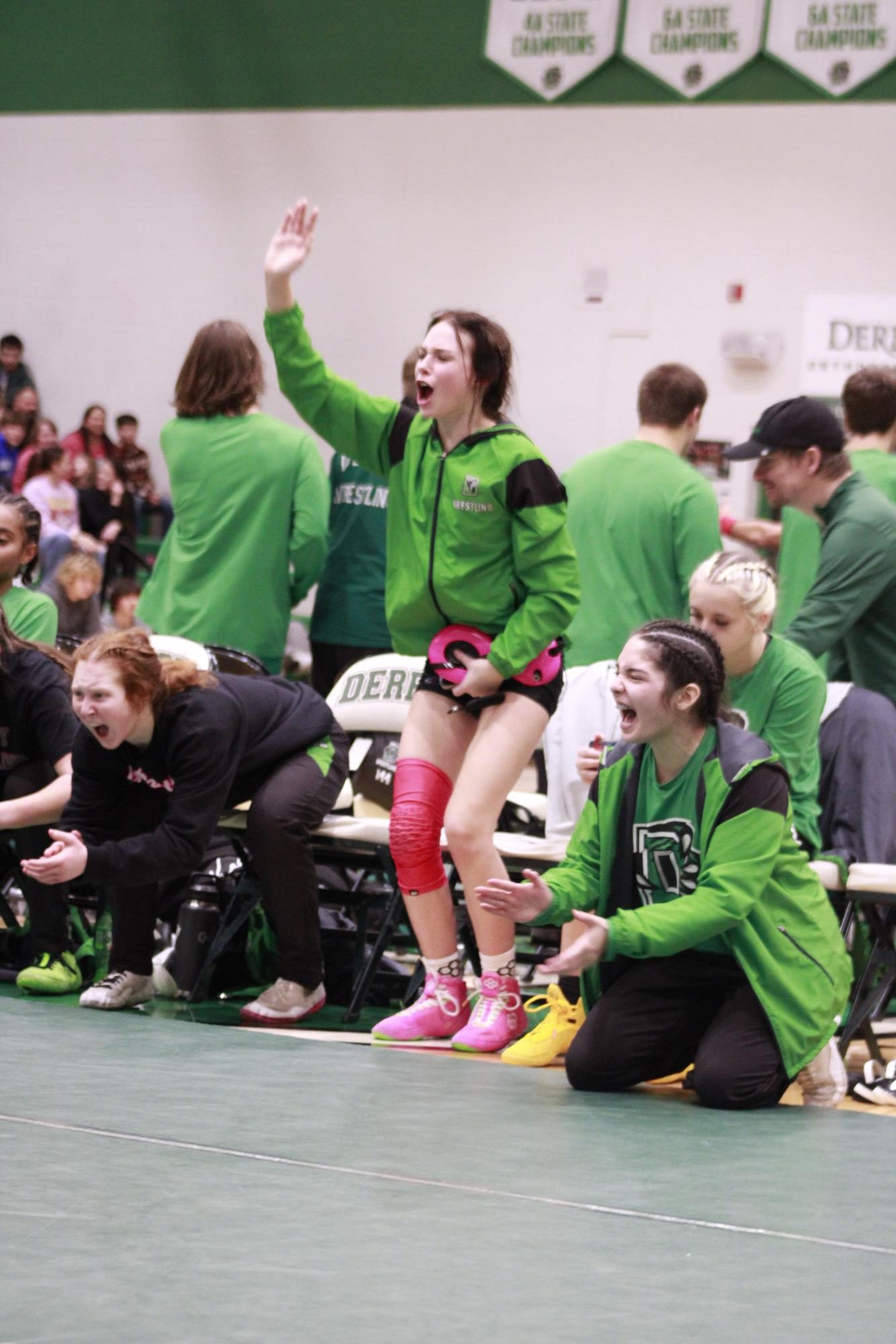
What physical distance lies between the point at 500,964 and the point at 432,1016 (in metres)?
0.19

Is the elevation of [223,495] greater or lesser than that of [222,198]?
lesser

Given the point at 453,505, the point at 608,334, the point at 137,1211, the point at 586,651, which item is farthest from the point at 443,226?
the point at 137,1211

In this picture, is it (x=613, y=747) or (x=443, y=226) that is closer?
(x=613, y=747)

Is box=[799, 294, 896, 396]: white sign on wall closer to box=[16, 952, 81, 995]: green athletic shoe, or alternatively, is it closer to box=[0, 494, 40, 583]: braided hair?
box=[0, 494, 40, 583]: braided hair

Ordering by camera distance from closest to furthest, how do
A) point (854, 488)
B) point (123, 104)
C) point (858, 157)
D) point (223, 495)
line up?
point (854, 488), point (223, 495), point (858, 157), point (123, 104)

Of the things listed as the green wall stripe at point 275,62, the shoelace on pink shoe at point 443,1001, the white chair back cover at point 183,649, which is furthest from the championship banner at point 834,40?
the shoelace on pink shoe at point 443,1001

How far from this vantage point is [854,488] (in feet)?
15.0

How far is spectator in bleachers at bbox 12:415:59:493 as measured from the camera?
38.4 feet

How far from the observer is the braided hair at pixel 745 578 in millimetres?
3988

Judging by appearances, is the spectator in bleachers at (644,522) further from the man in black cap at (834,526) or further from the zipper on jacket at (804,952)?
the zipper on jacket at (804,952)

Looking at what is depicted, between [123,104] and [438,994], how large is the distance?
9.67m

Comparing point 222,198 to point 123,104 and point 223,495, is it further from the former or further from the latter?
point 223,495

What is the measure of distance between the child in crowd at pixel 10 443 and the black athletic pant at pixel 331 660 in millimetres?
6494

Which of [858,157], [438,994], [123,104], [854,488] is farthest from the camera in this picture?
[123,104]
